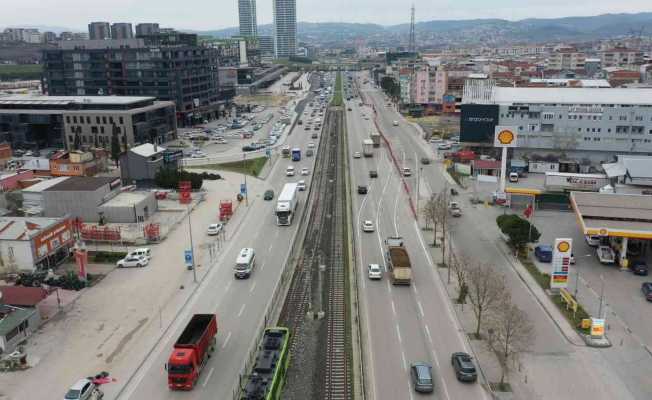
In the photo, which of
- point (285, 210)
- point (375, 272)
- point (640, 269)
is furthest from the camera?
point (285, 210)

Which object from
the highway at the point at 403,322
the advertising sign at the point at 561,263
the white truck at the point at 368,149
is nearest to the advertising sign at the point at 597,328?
the advertising sign at the point at 561,263

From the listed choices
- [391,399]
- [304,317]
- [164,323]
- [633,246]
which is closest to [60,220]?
[164,323]

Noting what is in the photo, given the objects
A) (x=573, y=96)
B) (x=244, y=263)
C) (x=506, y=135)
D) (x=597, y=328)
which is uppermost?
(x=573, y=96)

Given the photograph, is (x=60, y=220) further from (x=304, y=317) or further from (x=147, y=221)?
(x=304, y=317)

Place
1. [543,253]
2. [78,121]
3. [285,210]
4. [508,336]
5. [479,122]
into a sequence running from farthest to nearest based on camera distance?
[78,121] < [479,122] < [285,210] < [543,253] < [508,336]

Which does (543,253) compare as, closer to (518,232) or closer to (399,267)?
(518,232)

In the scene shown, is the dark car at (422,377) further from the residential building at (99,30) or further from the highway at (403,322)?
the residential building at (99,30)

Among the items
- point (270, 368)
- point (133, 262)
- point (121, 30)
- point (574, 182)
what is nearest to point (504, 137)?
point (574, 182)
